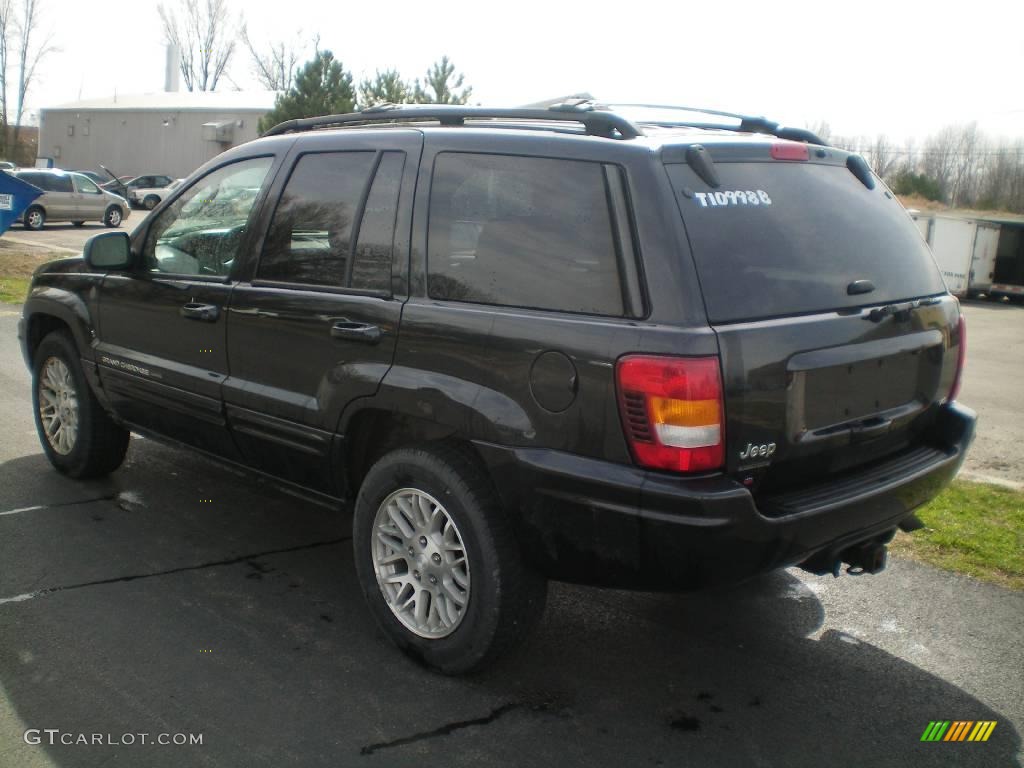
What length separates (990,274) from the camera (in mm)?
25562

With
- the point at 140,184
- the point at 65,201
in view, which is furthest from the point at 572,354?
the point at 140,184

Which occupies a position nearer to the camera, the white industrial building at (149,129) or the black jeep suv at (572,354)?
the black jeep suv at (572,354)

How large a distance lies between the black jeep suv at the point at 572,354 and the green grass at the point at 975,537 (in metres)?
1.21

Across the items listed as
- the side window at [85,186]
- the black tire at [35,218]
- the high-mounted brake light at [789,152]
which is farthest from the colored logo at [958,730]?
the side window at [85,186]

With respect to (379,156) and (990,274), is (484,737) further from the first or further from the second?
(990,274)

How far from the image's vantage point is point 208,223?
4770 mm

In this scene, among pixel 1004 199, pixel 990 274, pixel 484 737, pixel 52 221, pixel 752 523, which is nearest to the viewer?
pixel 752 523

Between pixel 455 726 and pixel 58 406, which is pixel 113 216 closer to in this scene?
pixel 58 406

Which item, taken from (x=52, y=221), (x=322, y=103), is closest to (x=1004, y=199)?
(x=322, y=103)

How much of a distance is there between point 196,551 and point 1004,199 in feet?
189

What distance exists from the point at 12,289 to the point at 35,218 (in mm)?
14190

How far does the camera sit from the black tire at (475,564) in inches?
134

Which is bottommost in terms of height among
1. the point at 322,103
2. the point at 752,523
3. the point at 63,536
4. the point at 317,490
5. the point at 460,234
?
the point at 63,536

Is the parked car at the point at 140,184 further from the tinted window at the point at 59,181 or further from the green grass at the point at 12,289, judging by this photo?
the green grass at the point at 12,289
